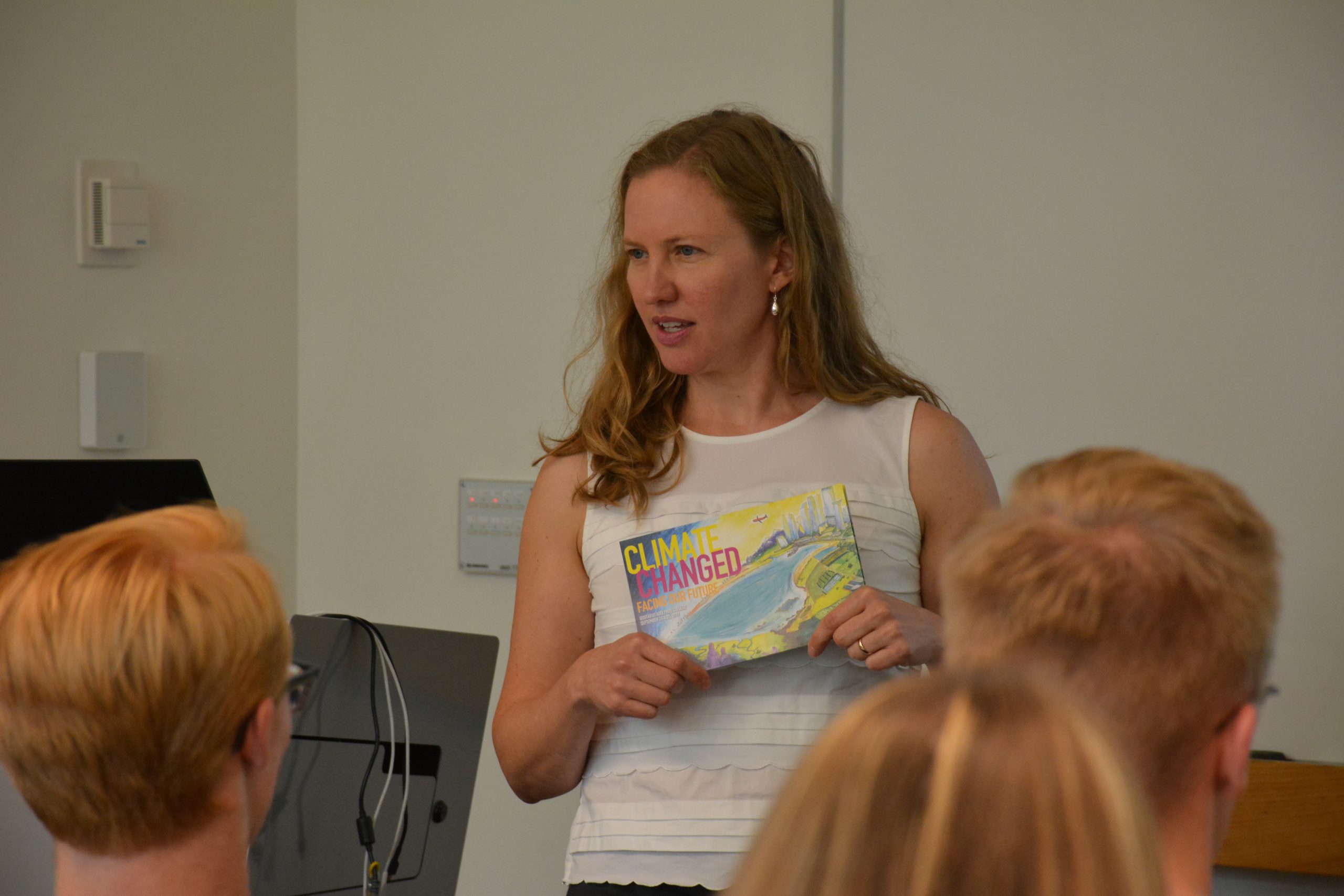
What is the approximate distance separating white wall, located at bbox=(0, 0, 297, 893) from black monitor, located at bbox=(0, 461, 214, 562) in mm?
A: 1037

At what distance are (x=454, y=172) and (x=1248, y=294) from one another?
5.56ft

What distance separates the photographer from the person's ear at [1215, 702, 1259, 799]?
90 cm

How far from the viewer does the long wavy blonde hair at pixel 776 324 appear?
1696 millimetres

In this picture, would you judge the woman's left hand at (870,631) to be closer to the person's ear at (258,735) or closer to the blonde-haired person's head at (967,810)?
the person's ear at (258,735)

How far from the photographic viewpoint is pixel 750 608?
1.54 meters

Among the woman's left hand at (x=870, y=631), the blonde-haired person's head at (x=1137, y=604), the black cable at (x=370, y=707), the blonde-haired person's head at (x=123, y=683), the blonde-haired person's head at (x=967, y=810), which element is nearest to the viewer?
the blonde-haired person's head at (x=967, y=810)

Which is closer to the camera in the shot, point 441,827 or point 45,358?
point 441,827

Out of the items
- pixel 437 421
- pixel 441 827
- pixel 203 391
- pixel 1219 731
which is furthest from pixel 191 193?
pixel 1219 731

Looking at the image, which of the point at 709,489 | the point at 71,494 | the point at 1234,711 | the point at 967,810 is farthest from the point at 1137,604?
the point at 71,494

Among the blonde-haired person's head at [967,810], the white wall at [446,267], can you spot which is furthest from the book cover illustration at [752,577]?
the white wall at [446,267]

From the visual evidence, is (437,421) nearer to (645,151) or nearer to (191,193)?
(191,193)

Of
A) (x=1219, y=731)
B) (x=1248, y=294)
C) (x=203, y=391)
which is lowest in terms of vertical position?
(x=1219, y=731)

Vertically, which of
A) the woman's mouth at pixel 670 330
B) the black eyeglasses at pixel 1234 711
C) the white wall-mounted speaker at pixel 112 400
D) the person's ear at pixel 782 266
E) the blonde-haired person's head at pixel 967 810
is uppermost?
the person's ear at pixel 782 266

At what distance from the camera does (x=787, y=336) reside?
5.73ft
